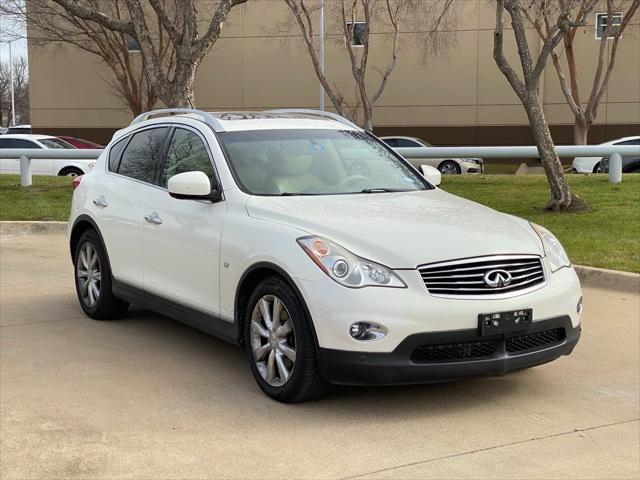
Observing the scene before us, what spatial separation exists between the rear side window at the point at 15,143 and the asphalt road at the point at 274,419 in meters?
16.9

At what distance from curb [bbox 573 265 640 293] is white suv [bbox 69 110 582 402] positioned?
3.10 m

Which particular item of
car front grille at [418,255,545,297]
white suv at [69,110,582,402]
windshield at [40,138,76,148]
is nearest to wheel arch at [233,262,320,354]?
white suv at [69,110,582,402]

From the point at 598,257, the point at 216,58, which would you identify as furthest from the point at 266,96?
the point at 598,257

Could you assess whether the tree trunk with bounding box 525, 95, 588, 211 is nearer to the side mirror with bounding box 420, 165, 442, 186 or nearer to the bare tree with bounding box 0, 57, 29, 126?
the side mirror with bounding box 420, 165, 442, 186

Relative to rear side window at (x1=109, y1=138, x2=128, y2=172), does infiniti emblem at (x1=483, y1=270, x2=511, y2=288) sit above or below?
below

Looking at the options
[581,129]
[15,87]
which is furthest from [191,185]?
[15,87]

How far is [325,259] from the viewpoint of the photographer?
179 inches

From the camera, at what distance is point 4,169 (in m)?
22.2

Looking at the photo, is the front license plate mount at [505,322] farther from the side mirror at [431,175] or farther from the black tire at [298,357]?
the side mirror at [431,175]

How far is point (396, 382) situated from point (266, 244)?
1.13 metres

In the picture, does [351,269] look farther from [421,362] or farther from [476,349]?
[476,349]

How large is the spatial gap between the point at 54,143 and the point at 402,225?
19727mm

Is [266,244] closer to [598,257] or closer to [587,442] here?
[587,442]

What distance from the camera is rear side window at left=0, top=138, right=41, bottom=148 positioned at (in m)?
22.1
